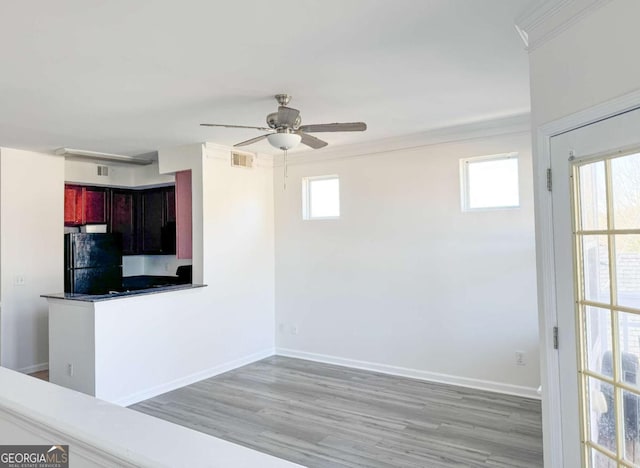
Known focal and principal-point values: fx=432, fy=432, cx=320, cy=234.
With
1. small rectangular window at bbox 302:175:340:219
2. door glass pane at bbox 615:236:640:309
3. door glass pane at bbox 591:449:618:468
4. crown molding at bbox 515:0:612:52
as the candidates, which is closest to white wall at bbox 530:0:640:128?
crown molding at bbox 515:0:612:52

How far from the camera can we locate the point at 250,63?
2717mm

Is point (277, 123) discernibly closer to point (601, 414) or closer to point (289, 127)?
point (289, 127)

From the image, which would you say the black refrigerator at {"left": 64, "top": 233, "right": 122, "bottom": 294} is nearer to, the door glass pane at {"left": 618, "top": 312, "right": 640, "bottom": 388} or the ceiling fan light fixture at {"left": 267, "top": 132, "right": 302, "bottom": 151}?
the ceiling fan light fixture at {"left": 267, "top": 132, "right": 302, "bottom": 151}

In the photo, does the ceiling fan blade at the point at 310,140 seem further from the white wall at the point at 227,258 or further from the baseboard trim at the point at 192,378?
the baseboard trim at the point at 192,378

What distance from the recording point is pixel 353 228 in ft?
17.0

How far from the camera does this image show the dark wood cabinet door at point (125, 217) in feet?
20.6

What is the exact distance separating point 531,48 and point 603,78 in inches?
21.9

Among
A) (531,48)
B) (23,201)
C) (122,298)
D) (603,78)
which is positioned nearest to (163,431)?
(603,78)

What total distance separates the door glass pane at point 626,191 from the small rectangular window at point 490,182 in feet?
8.24

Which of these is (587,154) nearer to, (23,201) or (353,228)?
(353,228)

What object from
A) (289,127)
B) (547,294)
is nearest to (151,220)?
(289,127)

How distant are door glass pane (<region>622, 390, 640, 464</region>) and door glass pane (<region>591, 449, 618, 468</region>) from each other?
0.34ft

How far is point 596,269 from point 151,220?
5.86 meters

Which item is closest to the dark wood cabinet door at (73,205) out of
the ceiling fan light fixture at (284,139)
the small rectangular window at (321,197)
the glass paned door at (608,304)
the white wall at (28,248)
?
the white wall at (28,248)
